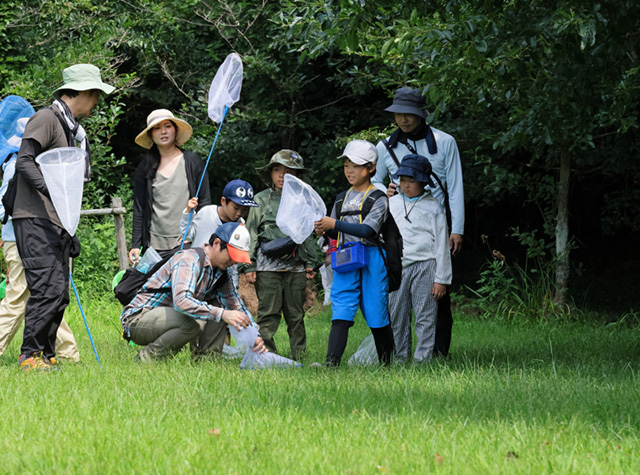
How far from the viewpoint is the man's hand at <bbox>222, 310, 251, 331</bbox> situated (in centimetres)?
539

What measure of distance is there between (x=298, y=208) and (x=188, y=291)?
97 cm

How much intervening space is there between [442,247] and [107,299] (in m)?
6.43

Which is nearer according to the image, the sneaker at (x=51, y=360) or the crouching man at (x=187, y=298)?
the crouching man at (x=187, y=298)

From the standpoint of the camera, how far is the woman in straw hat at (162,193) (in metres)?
6.68

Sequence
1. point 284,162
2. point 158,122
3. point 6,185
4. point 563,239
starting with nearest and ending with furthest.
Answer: point 6,185
point 158,122
point 284,162
point 563,239

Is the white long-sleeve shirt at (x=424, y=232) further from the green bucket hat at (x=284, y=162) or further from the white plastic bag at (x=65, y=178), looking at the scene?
the white plastic bag at (x=65, y=178)

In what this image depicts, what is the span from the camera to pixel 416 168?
601 cm

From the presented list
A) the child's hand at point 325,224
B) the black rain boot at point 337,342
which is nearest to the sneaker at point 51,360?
the black rain boot at point 337,342

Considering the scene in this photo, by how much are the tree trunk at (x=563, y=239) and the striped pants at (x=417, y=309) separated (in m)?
4.64

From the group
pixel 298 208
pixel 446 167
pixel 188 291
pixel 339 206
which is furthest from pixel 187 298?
pixel 446 167

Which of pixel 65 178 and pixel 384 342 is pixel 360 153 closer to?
pixel 384 342

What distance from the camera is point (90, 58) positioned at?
11.8 meters

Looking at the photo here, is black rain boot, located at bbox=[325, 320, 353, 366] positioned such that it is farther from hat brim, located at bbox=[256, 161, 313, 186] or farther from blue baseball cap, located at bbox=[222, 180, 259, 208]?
hat brim, located at bbox=[256, 161, 313, 186]

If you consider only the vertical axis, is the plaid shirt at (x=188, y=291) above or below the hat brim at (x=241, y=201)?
below
